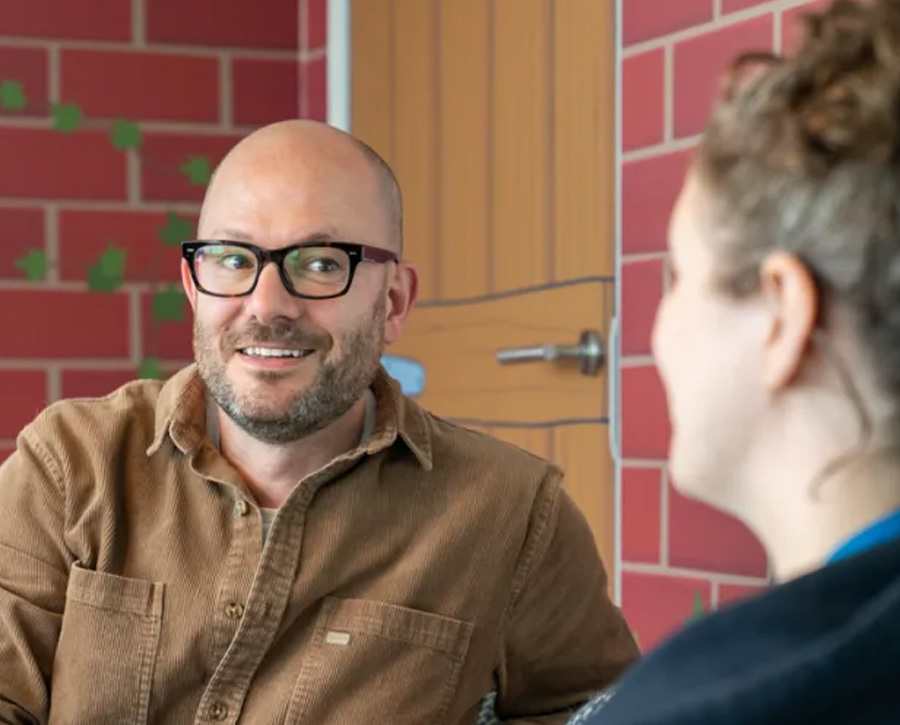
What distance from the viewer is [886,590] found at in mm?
796

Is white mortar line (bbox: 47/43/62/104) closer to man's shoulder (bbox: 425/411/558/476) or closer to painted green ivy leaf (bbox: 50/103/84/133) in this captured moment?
painted green ivy leaf (bbox: 50/103/84/133)

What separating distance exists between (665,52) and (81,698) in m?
1.03

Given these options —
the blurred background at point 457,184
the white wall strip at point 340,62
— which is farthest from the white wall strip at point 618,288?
the white wall strip at point 340,62

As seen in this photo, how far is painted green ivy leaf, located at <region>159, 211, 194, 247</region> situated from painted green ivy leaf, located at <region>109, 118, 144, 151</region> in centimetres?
16

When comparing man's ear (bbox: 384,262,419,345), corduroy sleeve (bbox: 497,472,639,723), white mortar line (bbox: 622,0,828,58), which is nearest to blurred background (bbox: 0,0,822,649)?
white mortar line (bbox: 622,0,828,58)

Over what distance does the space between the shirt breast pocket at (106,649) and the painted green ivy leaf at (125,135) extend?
1.63 m

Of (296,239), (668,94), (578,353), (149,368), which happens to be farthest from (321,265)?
(149,368)

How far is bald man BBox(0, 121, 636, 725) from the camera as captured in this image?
66.1 inches

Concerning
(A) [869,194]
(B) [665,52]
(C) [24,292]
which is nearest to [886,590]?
(A) [869,194]

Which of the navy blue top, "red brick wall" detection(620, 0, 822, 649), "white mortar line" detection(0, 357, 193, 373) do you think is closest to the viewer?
the navy blue top

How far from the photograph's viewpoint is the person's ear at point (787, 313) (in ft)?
2.79

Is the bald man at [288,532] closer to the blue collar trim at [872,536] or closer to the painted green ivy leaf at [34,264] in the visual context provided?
the blue collar trim at [872,536]

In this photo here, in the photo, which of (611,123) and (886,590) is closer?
(886,590)

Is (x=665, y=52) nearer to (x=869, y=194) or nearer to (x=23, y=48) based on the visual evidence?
(x=869, y=194)
